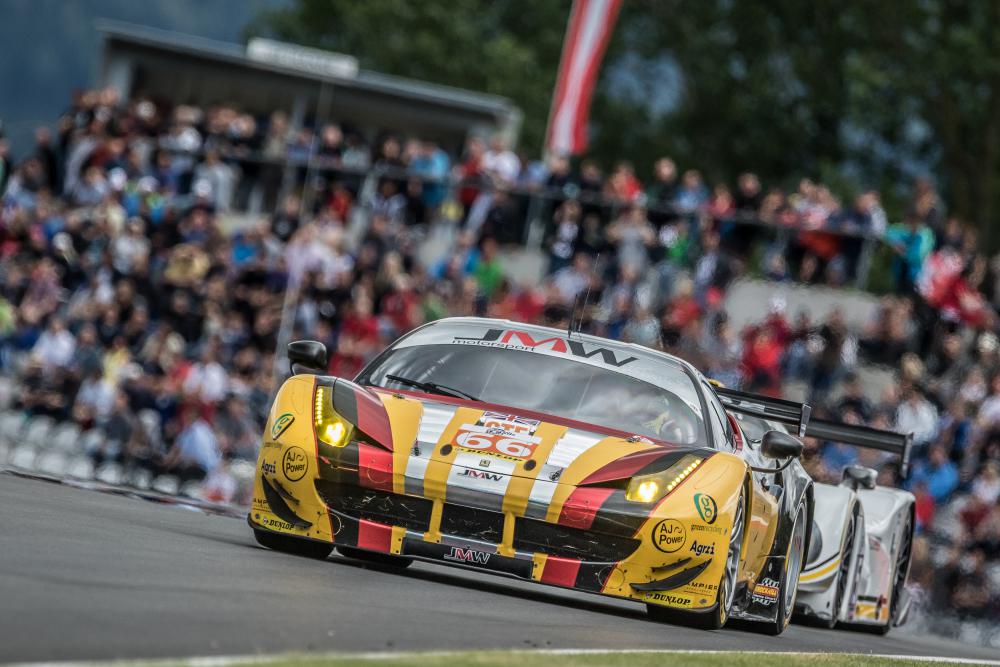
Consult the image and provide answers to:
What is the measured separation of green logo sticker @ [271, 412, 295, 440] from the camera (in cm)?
944

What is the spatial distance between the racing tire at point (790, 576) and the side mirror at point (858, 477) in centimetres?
174

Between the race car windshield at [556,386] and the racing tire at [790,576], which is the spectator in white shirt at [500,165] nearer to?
the racing tire at [790,576]

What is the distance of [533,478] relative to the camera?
8977 millimetres

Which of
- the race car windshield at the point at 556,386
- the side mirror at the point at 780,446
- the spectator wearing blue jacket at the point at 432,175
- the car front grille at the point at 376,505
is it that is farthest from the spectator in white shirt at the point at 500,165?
the car front grille at the point at 376,505

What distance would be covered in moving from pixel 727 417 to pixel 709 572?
4.98 ft

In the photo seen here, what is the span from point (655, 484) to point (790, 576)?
2024 mm

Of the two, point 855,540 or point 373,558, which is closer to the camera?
point 373,558

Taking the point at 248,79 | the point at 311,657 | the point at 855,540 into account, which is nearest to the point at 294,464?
the point at 311,657

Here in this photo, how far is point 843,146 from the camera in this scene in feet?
166

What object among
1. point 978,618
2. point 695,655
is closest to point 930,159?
point 978,618

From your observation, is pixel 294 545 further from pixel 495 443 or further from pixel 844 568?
pixel 844 568

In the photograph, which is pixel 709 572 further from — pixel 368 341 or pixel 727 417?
pixel 368 341

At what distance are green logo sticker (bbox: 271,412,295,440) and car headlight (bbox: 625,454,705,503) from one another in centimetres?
176

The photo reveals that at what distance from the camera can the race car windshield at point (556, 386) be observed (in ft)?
32.5
